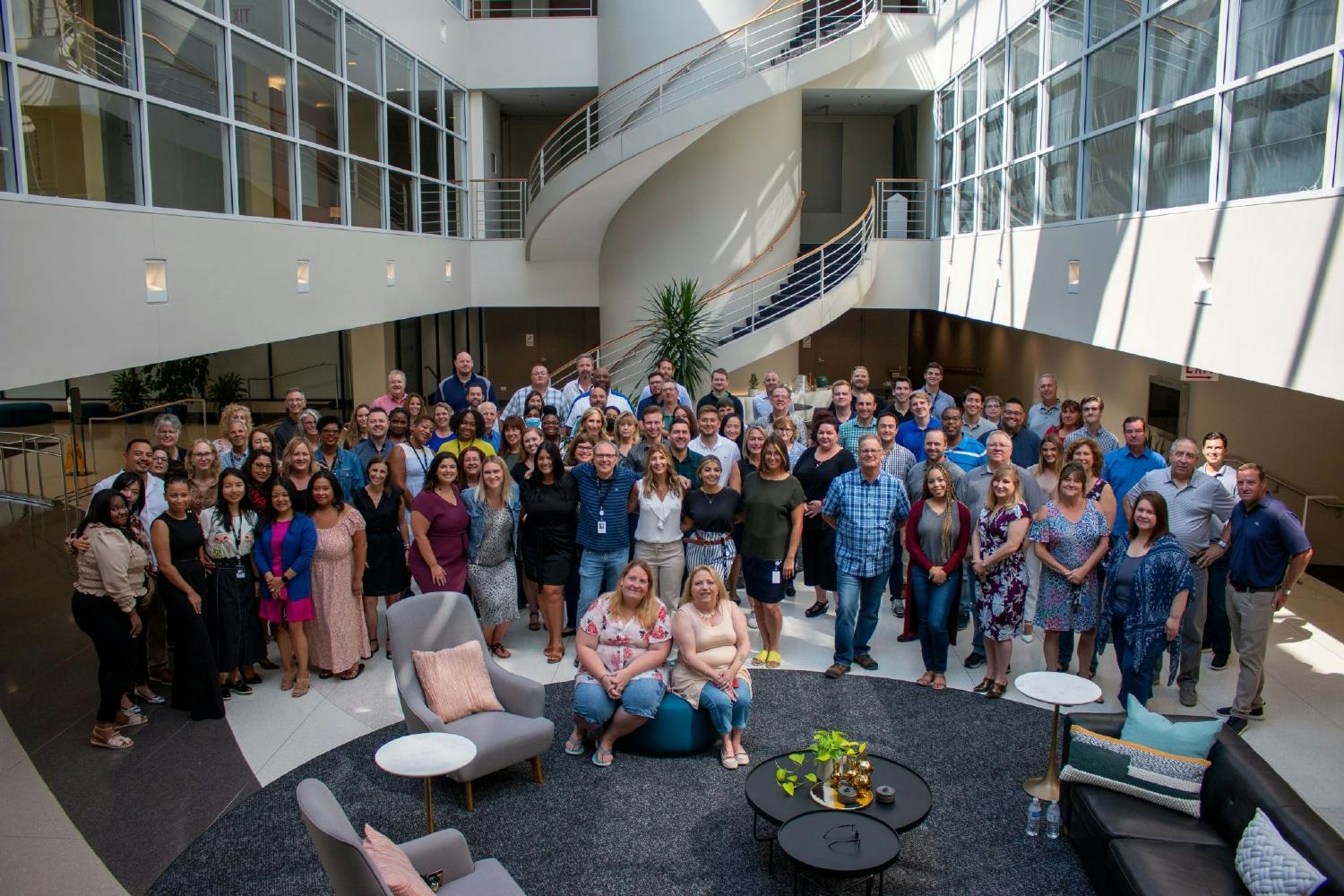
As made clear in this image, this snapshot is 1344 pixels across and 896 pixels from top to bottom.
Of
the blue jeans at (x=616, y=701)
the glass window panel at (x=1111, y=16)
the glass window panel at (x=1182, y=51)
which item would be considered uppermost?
the glass window panel at (x=1111, y=16)

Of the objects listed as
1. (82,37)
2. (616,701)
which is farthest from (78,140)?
(616,701)

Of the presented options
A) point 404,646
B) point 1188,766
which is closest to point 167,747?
point 404,646

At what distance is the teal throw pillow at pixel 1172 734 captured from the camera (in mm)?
5293

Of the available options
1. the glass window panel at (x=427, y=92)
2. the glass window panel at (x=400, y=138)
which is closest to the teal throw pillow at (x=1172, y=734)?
the glass window panel at (x=400, y=138)

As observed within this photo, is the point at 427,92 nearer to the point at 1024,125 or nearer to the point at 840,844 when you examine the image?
the point at 1024,125

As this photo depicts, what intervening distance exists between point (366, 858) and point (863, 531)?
4.44 m

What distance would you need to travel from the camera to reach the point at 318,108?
1141cm

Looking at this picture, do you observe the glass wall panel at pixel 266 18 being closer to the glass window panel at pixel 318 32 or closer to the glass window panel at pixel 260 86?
the glass window panel at pixel 260 86

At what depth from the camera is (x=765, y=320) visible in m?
15.4

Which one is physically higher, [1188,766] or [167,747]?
[1188,766]

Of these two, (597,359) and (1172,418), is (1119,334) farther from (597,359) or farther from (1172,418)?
(597,359)

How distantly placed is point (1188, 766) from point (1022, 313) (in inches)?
280

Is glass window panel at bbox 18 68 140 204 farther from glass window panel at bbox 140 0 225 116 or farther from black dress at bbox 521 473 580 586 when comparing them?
black dress at bbox 521 473 580 586

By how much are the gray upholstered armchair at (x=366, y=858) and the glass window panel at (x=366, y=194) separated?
8853mm
